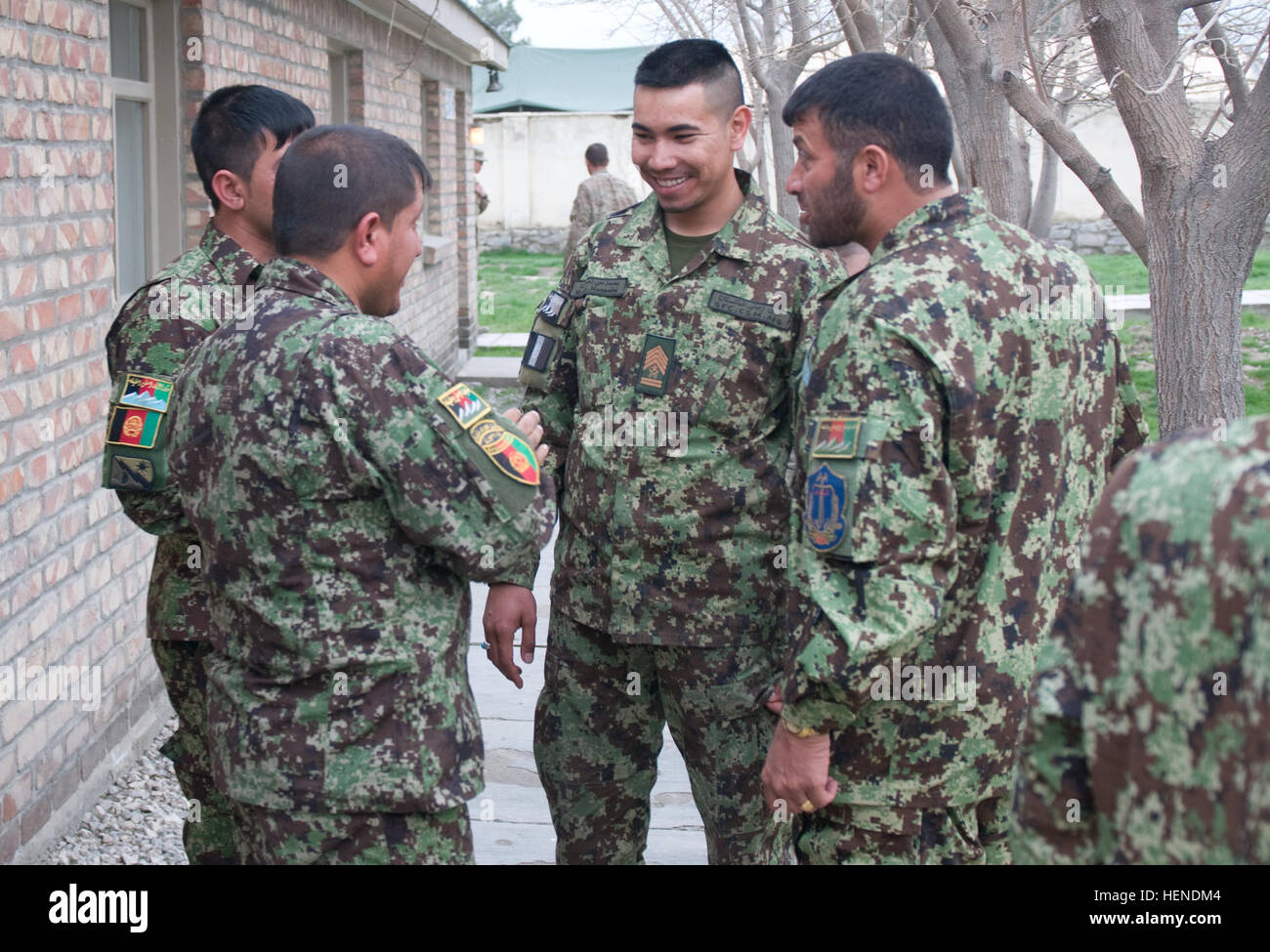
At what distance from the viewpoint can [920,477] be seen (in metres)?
2.09

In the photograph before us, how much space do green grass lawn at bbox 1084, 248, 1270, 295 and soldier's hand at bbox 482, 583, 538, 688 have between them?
14568 millimetres

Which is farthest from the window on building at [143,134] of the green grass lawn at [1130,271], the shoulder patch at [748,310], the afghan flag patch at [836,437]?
the green grass lawn at [1130,271]

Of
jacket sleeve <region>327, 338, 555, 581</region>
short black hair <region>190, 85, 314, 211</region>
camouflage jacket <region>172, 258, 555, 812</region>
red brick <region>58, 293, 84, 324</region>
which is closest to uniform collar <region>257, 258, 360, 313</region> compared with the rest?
camouflage jacket <region>172, 258, 555, 812</region>

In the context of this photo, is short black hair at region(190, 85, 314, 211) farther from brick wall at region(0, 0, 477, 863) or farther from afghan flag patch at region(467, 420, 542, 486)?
afghan flag patch at region(467, 420, 542, 486)

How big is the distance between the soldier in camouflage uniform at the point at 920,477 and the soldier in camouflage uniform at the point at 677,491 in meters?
0.52

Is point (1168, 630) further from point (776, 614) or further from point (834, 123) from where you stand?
point (776, 614)

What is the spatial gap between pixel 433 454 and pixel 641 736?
3.89 ft

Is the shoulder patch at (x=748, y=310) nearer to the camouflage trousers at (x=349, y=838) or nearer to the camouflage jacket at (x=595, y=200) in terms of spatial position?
the camouflage trousers at (x=349, y=838)

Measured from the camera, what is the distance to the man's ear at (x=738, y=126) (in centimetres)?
304

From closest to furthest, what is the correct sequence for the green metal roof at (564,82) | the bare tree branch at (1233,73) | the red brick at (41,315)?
the red brick at (41,315) → the bare tree branch at (1233,73) → the green metal roof at (564,82)

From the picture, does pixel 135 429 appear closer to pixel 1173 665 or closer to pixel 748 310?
pixel 748 310

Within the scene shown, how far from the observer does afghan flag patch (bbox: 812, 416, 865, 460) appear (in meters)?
2.09
